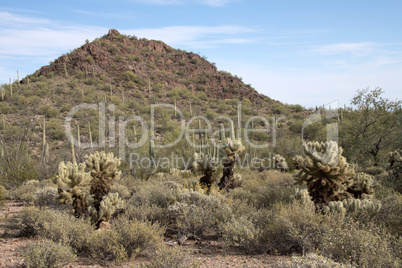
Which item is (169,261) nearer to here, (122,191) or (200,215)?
(200,215)

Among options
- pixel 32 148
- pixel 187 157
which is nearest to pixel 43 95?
pixel 32 148

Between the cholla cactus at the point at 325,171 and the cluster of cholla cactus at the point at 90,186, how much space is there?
4.90m

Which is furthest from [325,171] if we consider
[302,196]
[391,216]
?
[391,216]

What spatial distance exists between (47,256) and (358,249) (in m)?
4.53

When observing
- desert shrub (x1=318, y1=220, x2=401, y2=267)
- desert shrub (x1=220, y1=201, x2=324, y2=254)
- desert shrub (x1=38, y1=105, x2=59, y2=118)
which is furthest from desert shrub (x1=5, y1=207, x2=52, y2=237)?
desert shrub (x1=38, y1=105, x2=59, y2=118)

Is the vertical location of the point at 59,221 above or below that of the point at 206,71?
below

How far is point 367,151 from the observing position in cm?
1392

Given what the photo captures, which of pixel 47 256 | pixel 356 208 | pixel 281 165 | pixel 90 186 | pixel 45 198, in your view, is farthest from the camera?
pixel 281 165

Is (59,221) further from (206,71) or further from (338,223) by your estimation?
(206,71)

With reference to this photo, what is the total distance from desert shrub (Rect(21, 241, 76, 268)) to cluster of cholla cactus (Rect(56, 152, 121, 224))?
108 inches

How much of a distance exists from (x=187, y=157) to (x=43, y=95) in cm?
2154

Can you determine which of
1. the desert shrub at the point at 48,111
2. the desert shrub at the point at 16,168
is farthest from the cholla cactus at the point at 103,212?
the desert shrub at the point at 48,111

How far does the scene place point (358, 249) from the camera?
14.4 ft

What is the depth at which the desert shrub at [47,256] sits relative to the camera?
4.69 meters
